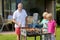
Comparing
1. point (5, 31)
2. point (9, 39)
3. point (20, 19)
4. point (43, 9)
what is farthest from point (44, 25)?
point (43, 9)

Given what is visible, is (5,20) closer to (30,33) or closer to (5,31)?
(5,31)

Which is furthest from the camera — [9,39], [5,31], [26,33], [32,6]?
[32,6]

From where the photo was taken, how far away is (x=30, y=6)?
20.8 meters

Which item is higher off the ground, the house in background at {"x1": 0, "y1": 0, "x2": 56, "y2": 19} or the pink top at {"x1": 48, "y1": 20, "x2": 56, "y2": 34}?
the house in background at {"x1": 0, "y1": 0, "x2": 56, "y2": 19}

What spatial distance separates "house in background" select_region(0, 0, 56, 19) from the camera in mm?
19312

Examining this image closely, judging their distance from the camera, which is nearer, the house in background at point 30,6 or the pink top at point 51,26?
the pink top at point 51,26

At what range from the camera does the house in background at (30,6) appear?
19.3 meters

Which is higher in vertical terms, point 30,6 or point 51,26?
point 30,6

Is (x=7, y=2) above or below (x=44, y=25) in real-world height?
above

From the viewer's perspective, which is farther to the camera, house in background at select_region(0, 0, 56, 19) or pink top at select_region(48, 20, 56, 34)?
house in background at select_region(0, 0, 56, 19)

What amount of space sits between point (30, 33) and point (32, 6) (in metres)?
12.2

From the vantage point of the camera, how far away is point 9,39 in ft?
43.7

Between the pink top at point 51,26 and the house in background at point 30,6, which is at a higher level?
the house in background at point 30,6

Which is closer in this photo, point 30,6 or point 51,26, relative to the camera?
point 51,26
